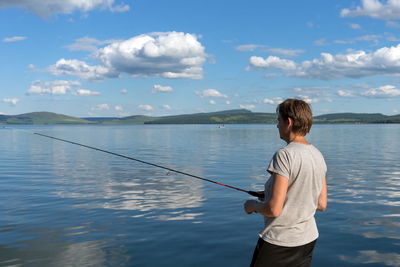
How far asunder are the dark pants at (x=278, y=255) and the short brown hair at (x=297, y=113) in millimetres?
1239

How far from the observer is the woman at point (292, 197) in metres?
3.82

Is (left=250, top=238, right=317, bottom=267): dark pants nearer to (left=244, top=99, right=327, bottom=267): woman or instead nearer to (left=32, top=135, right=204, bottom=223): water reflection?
(left=244, top=99, right=327, bottom=267): woman

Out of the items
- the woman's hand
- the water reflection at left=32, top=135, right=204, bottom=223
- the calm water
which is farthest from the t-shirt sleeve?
the water reflection at left=32, top=135, right=204, bottom=223

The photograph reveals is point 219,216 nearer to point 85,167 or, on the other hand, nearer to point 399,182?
point 399,182

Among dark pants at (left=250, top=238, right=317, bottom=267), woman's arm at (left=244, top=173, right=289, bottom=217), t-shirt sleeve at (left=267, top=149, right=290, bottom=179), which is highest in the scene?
t-shirt sleeve at (left=267, top=149, right=290, bottom=179)

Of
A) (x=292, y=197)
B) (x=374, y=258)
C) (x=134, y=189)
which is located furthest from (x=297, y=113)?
(x=134, y=189)

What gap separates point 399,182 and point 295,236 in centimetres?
1899

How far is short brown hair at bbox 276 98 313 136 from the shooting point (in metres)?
3.99

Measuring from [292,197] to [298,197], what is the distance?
66 millimetres

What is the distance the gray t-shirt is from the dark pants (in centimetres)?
6

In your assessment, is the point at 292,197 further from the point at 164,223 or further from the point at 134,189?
the point at 134,189

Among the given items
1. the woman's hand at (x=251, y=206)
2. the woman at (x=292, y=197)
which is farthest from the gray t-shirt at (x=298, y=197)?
the woman's hand at (x=251, y=206)

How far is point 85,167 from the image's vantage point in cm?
2878

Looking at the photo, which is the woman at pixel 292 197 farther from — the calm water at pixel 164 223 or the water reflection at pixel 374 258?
the water reflection at pixel 374 258
